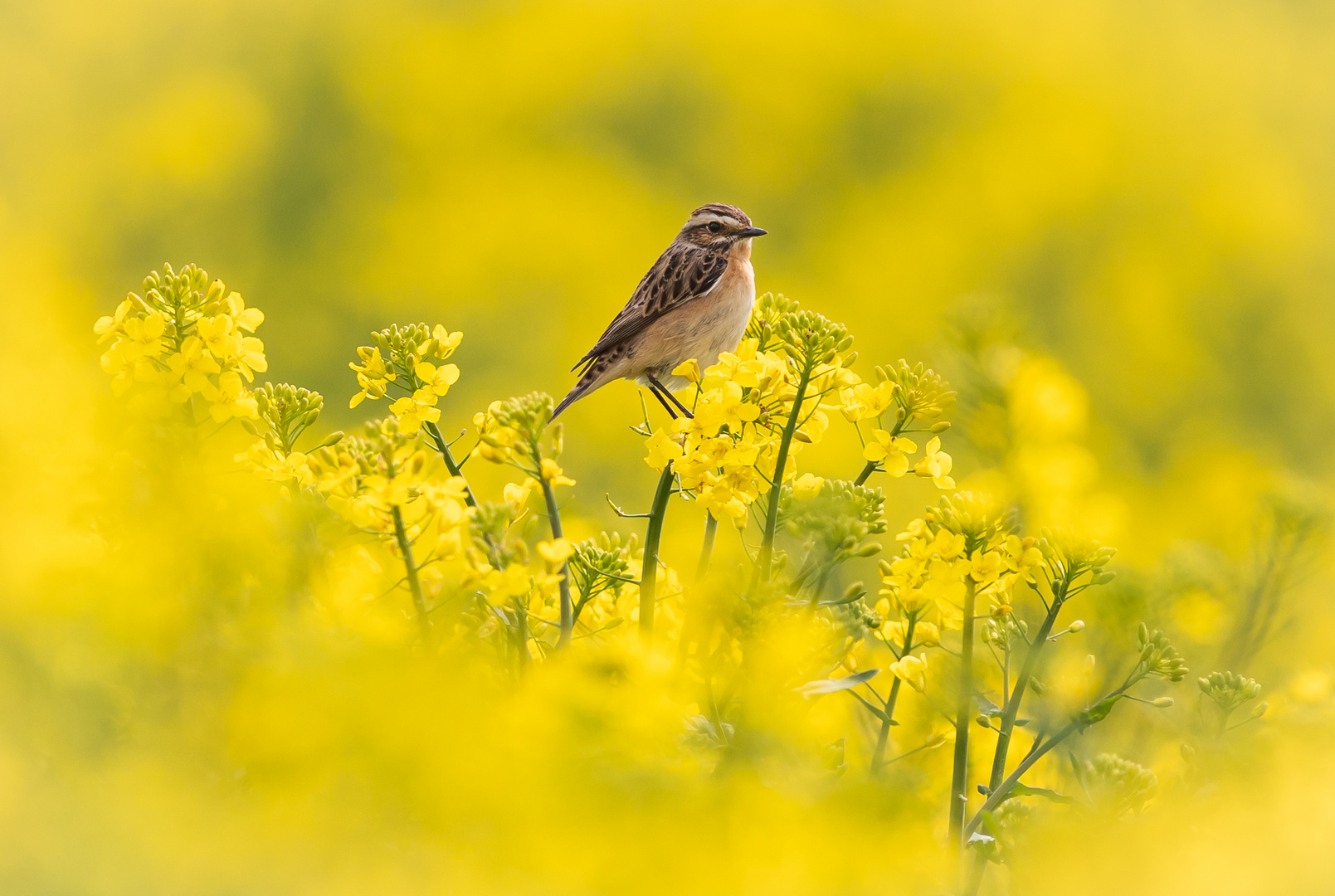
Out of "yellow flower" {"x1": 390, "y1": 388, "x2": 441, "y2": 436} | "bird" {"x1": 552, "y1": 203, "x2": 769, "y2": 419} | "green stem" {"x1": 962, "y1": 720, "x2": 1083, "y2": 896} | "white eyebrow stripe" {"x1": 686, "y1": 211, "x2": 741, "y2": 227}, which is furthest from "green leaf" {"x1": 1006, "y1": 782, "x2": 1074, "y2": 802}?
"white eyebrow stripe" {"x1": 686, "y1": 211, "x2": 741, "y2": 227}

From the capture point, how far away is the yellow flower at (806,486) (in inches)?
67.4

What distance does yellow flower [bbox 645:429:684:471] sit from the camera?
1.67 metres

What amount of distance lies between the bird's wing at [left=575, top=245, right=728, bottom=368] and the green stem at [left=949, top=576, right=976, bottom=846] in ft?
7.72

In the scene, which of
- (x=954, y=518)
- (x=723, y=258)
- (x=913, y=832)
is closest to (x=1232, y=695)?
(x=954, y=518)

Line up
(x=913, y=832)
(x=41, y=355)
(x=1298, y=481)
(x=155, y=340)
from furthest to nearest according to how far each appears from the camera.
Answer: (x=41, y=355) → (x=1298, y=481) → (x=155, y=340) → (x=913, y=832)

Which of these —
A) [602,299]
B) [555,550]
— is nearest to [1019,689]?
[555,550]

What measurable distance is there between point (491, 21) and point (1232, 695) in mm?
13452

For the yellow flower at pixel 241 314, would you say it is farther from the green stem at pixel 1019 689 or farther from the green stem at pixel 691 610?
the green stem at pixel 1019 689

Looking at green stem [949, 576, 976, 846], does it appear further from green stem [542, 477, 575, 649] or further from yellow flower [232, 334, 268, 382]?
yellow flower [232, 334, 268, 382]

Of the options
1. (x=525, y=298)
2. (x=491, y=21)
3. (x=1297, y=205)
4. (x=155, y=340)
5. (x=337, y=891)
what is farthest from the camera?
(x=491, y=21)

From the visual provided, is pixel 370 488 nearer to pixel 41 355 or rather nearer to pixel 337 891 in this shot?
pixel 337 891

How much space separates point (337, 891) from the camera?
1002mm

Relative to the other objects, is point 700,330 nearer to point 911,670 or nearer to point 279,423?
point 279,423

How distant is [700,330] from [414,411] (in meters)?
2.03
